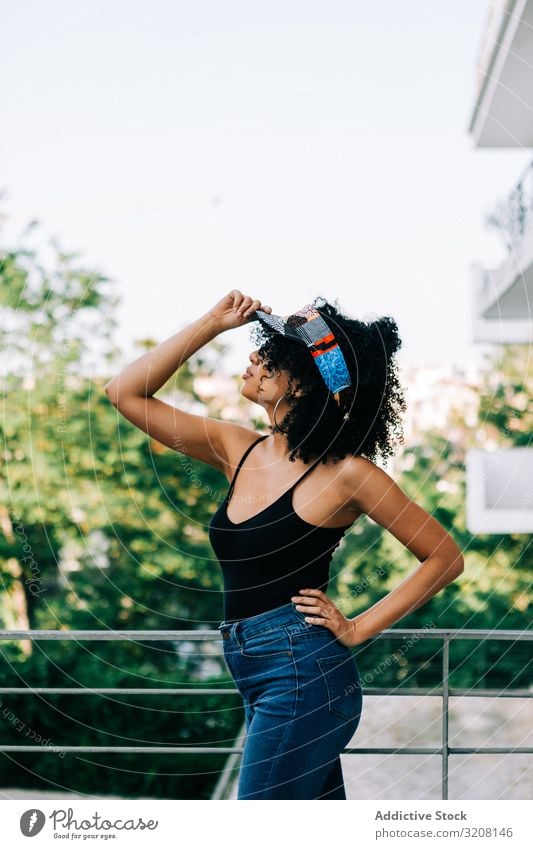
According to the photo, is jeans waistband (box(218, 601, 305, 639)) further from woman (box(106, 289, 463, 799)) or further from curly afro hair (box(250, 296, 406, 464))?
curly afro hair (box(250, 296, 406, 464))

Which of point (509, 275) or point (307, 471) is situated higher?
point (509, 275)

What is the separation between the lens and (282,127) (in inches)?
104

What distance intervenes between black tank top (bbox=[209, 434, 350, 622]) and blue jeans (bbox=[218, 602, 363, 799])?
0.03 metres

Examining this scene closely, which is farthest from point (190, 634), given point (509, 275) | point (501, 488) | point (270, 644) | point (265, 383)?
point (501, 488)

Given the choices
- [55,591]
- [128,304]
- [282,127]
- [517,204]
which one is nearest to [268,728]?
[282,127]

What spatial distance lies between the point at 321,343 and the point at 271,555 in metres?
0.37

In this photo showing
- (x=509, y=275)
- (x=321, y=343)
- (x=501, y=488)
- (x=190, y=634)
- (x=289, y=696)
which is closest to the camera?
(x=289, y=696)

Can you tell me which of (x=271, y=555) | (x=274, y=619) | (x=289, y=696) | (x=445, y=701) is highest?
(x=271, y=555)

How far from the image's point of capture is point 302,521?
4.92 ft

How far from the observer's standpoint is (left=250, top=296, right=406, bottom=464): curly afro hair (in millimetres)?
1593

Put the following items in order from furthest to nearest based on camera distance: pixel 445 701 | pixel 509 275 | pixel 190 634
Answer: pixel 509 275
pixel 445 701
pixel 190 634

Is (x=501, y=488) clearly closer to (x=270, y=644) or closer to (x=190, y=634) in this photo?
(x=190, y=634)
